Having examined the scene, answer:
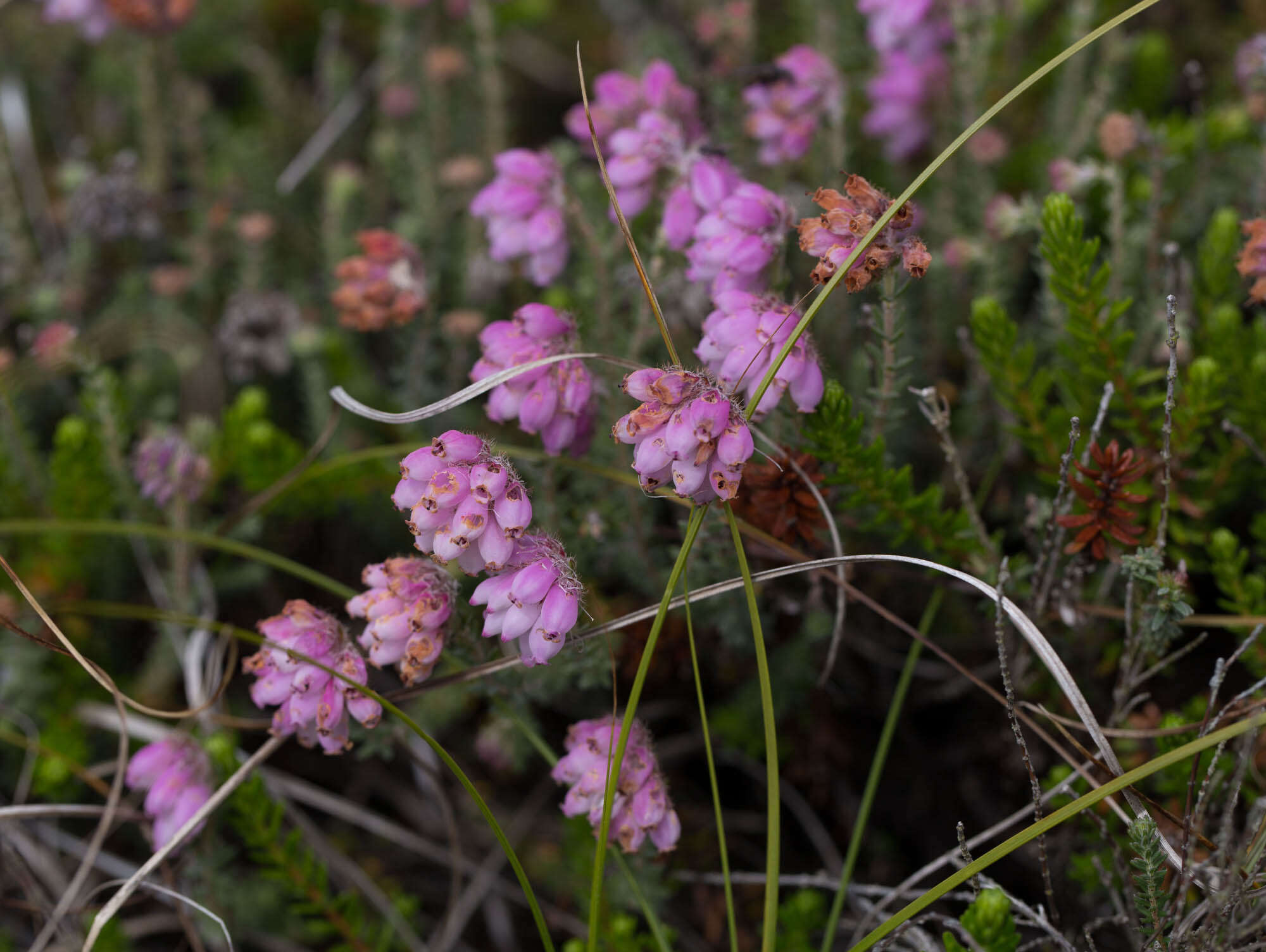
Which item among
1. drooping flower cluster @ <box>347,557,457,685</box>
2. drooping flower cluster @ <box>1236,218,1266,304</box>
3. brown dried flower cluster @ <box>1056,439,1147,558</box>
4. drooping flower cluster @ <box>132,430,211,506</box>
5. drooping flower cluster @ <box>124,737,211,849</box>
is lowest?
drooping flower cluster @ <box>124,737,211,849</box>

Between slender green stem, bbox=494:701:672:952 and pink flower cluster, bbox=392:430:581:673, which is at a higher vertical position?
pink flower cluster, bbox=392:430:581:673

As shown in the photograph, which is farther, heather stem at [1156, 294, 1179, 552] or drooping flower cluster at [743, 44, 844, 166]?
drooping flower cluster at [743, 44, 844, 166]

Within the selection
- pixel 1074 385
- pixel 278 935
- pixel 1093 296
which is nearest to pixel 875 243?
pixel 1093 296

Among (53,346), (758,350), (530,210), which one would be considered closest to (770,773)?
(758,350)

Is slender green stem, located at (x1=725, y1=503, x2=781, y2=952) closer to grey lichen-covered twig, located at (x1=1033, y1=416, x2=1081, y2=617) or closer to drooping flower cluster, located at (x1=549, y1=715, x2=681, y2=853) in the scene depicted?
drooping flower cluster, located at (x1=549, y1=715, x2=681, y2=853)

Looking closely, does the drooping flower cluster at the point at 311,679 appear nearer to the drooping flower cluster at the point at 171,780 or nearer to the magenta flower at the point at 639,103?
the drooping flower cluster at the point at 171,780

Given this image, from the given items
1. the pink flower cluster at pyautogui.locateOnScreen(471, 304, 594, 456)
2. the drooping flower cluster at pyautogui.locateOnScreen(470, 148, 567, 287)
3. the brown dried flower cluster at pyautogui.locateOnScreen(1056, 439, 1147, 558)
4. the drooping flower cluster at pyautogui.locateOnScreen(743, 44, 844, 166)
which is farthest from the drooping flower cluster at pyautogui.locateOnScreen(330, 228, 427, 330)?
the brown dried flower cluster at pyautogui.locateOnScreen(1056, 439, 1147, 558)
